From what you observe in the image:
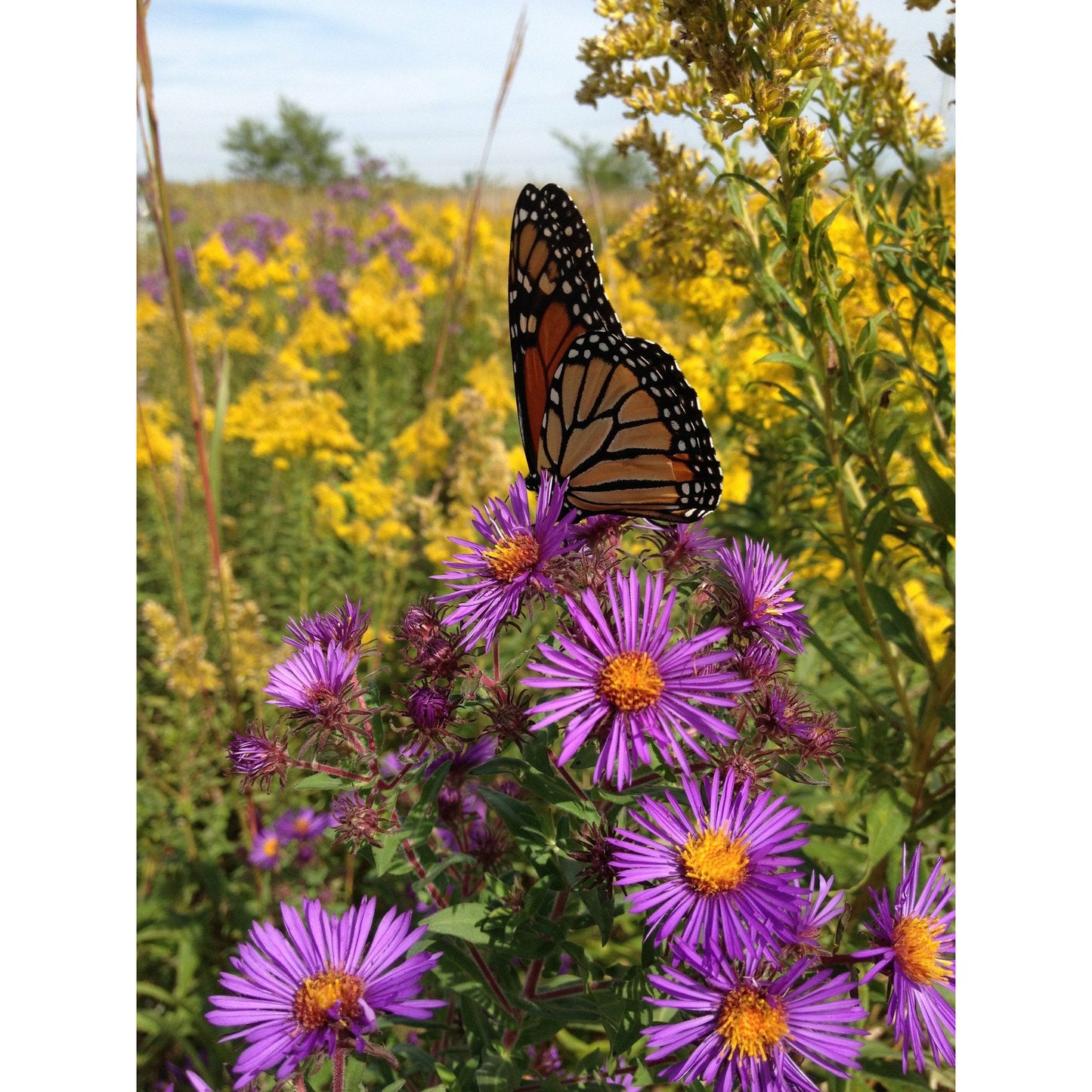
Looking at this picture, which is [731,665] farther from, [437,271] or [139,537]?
[437,271]

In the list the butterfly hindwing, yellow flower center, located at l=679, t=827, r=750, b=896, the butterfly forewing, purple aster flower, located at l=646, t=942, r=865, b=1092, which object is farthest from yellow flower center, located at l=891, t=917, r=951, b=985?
the butterfly forewing

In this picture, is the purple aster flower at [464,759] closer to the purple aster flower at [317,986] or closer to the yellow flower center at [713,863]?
the purple aster flower at [317,986]

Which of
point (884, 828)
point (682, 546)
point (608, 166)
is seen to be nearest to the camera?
point (682, 546)

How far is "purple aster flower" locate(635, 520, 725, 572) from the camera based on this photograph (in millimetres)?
1200

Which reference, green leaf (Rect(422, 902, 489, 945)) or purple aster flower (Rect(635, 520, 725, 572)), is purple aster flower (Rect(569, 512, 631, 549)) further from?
green leaf (Rect(422, 902, 489, 945))

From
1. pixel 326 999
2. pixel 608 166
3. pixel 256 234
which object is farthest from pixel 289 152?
pixel 326 999

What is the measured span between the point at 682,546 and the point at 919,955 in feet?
1.85

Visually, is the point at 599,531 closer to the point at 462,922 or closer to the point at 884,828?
the point at 462,922

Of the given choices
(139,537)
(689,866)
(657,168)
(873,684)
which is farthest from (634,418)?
(139,537)

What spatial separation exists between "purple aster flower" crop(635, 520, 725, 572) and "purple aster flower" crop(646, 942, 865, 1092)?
49cm

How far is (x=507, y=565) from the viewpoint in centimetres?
114

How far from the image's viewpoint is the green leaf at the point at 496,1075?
110 centimetres

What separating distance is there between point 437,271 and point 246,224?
3966mm

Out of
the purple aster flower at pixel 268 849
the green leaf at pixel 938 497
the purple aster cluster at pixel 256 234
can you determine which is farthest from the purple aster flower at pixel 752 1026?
the purple aster cluster at pixel 256 234
